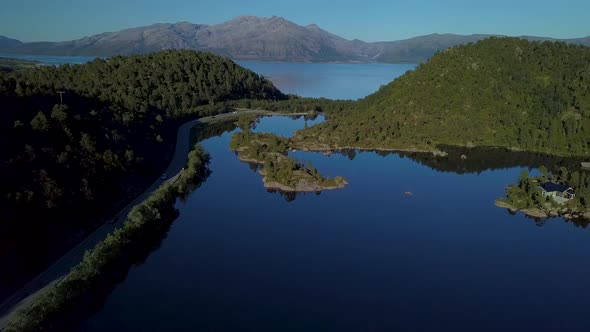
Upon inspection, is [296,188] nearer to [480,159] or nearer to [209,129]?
[480,159]

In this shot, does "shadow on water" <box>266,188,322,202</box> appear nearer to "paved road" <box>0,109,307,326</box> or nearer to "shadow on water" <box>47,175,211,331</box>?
"paved road" <box>0,109,307,326</box>

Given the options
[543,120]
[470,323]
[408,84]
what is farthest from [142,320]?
[408,84]

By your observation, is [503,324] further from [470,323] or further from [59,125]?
[59,125]

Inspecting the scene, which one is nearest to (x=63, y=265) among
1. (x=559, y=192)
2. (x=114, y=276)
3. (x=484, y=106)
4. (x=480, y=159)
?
(x=114, y=276)

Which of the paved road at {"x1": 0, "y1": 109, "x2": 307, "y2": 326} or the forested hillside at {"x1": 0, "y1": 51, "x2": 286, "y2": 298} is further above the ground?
the forested hillside at {"x1": 0, "y1": 51, "x2": 286, "y2": 298}

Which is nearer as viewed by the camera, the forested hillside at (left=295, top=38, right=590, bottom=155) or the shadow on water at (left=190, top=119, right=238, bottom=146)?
the forested hillside at (left=295, top=38, right=590, bottom=155)

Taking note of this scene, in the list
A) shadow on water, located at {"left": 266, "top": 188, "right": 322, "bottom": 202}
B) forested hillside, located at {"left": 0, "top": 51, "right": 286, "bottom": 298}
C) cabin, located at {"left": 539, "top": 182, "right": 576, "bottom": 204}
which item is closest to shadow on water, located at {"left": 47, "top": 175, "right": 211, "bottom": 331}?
forested hillside, located at {"left": 0, "top": 51, "right": 286, "bottom": 298}

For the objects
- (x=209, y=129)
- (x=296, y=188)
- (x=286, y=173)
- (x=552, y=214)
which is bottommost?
(x=552, y=214)

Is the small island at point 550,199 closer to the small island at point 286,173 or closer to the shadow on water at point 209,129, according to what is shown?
the small island at point 286,173
